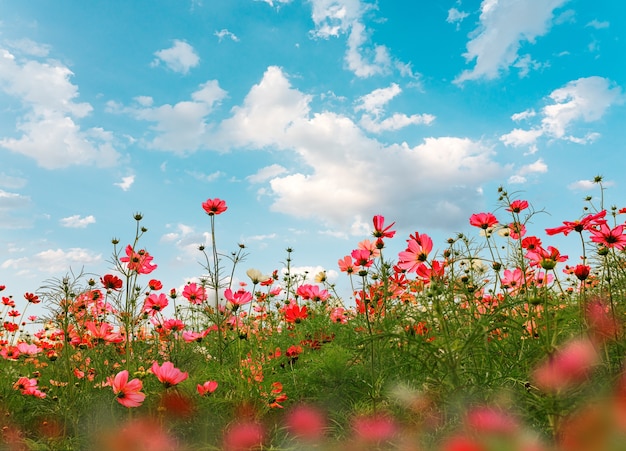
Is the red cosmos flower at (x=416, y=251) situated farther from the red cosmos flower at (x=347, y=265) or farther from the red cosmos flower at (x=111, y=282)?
the red cosmos flower at (x=111, y=282)

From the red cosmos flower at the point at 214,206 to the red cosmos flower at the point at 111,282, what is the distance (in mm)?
683

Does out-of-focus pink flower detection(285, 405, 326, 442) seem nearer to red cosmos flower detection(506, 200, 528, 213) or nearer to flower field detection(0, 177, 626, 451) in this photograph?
flower field detection(0, 177, 626, 451)

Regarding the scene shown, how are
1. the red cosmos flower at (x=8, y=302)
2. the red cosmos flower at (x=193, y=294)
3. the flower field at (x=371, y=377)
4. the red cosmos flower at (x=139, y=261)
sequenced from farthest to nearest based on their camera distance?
1. the red cosmos flower at (x=8, y=302)
2. the red cosmos flower at (x=193, y=294)
3. the red cosmos flower at (x=139, y=261)
4. the flower field at (x=371, y=377)

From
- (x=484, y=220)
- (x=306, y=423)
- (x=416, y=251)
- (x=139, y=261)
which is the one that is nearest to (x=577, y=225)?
(x=484, y=220)

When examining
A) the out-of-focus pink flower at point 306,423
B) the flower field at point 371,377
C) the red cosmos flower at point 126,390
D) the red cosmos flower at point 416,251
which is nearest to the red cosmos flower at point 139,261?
the flower field at point 371,377

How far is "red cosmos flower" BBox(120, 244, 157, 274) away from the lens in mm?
2760

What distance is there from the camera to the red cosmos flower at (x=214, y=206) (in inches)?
124

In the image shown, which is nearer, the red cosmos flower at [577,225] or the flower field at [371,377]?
the flower field at [371,377]

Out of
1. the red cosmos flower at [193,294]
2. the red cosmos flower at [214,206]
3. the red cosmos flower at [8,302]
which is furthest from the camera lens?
the red cosmos flower at [8,302]

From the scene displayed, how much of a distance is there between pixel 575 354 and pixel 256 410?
1287mm

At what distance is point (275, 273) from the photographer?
4648 millimetres

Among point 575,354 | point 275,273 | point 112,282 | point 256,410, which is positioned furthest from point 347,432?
point 275,273

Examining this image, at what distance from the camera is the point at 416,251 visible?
1938 mm

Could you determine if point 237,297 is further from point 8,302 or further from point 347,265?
point 8,302
